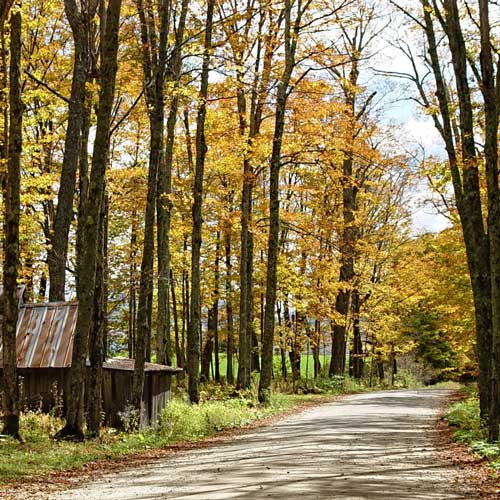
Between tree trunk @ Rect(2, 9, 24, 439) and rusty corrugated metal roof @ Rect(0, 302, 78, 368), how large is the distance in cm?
368

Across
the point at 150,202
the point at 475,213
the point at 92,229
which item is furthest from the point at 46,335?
the point at 475,213

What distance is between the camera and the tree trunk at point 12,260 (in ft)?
39.9

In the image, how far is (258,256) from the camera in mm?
40344

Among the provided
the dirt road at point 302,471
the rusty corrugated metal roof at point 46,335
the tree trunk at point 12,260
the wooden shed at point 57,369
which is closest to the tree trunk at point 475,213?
the dirt road at point 302,471

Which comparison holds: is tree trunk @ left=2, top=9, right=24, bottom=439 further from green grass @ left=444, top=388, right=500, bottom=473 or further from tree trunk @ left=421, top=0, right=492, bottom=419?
tree trunk @ left=421, top=0, right=492, bottom=419

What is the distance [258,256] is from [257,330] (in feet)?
14.3

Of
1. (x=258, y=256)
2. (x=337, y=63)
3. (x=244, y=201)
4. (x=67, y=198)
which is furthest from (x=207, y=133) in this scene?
(x=258, y=256)

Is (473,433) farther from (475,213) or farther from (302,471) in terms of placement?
(302,471)

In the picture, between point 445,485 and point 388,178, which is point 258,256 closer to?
point 388,178

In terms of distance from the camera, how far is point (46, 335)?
55.7 feet

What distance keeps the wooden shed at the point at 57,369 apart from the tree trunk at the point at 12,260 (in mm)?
3339

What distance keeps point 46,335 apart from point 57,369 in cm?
130

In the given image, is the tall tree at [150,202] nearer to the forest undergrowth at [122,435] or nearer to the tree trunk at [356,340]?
the forest undergrowth at [122,435]

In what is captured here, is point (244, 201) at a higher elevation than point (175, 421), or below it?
higher
